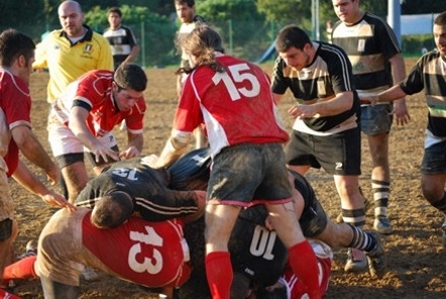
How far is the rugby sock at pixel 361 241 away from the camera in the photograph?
245 inches

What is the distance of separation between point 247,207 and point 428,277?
5.99 feet

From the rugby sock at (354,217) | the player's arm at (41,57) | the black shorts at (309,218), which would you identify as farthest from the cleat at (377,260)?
the player's arm at (41,57)

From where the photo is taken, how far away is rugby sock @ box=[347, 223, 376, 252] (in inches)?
245

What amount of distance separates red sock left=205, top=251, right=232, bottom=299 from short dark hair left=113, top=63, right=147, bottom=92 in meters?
1.79

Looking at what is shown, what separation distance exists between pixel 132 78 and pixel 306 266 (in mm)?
2115

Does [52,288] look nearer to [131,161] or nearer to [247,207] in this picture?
[131,161]

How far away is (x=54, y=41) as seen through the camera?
30.1ft

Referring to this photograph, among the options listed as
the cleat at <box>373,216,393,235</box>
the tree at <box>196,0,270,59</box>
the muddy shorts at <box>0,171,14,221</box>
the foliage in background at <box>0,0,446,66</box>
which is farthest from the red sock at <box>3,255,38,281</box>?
the tree at <box>196,0,270,59</box>

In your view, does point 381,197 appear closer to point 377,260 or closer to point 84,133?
point 377,260

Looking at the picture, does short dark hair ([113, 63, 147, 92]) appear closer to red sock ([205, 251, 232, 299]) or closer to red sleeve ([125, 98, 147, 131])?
red sleeve ([125, 98, 147, 131])

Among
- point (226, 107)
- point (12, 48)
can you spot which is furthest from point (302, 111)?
point (12, 48)

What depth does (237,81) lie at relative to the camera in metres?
5.39

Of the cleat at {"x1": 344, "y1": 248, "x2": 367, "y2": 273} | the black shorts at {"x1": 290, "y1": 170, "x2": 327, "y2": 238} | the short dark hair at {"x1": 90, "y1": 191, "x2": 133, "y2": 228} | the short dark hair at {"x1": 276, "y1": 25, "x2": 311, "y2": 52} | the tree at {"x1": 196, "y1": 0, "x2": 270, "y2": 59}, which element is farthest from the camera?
the tree at {"x1": 196, "y1": 0, "x2": 270, "y2": 59}

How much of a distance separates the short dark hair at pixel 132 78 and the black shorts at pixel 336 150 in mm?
1527
